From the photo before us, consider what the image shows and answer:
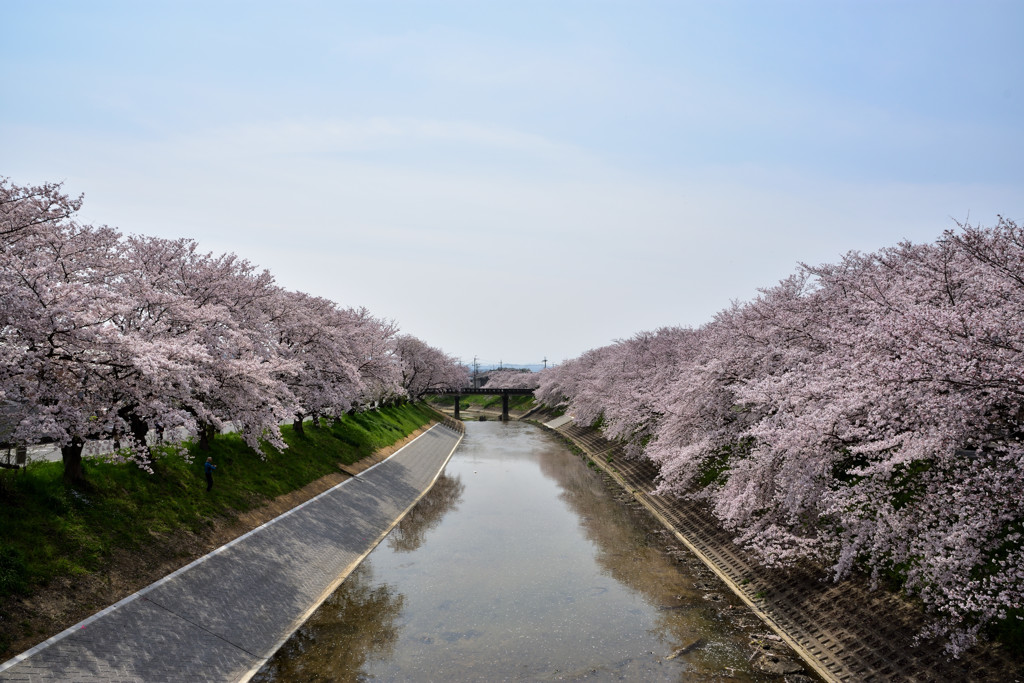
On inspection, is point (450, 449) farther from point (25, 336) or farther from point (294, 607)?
point (25, 336)

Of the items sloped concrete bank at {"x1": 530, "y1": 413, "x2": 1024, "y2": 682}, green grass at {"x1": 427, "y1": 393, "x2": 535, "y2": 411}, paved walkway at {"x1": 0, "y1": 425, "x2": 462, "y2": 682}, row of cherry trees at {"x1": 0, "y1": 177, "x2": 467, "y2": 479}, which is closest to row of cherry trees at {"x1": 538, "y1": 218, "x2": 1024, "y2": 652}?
sloped concrete bank at {"x1": 530, "y1": 413, "x2": 1024, "y2": 682}

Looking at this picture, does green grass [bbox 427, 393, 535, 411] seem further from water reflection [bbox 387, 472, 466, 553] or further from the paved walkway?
the paved walkway

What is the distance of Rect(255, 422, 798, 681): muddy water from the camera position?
61.3ft

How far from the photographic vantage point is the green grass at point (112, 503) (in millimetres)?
17277

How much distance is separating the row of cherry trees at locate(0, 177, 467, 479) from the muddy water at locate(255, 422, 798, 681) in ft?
27.7

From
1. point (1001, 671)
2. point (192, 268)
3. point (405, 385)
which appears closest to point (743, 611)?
point (1001, 671)

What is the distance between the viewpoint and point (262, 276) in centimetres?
3534

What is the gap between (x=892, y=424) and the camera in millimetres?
15570

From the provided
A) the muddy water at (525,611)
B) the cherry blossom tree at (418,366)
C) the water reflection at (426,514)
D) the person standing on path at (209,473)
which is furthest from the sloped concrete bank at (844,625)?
the cherry blossom tree at (418,366)

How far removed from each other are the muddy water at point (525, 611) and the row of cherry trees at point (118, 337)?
8.43m

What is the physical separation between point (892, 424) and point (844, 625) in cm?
752

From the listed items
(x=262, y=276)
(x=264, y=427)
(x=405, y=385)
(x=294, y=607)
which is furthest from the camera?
(x=405, y=385)

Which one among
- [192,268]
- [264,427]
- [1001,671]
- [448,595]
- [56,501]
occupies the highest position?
[192,268]

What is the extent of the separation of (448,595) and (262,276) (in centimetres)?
2086
